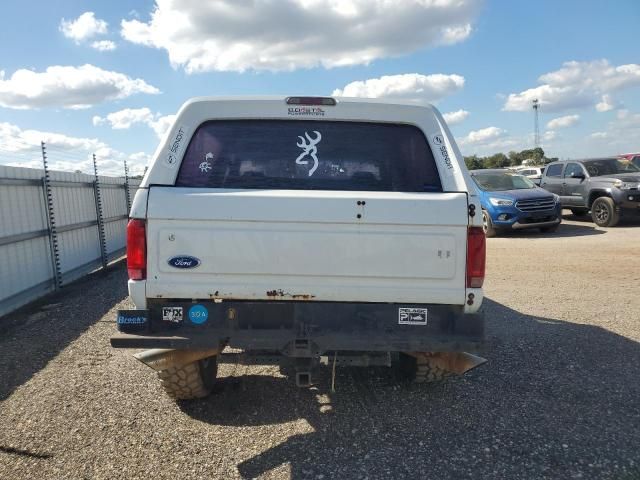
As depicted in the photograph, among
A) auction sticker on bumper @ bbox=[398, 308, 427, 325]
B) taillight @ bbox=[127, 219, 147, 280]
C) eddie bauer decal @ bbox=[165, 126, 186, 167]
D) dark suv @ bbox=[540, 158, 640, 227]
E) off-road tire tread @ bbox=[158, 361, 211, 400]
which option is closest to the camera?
taillight @ bbox=[127, 219, 147, 280]

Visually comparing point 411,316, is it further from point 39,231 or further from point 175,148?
point 39,231

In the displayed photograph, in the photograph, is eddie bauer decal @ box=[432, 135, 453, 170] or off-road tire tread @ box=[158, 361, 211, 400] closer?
eddie bauer decal @ box=[432, 135, 453, 170]

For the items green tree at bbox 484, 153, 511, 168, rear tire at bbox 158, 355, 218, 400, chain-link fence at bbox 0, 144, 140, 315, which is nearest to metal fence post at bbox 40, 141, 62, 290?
chain-link fence at bbox 0, 144, 140, 315

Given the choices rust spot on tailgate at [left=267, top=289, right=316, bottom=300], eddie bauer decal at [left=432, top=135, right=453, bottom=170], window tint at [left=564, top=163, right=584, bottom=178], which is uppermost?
eddie bauer decal at [left=432, top=135, right=453, bottom=170]

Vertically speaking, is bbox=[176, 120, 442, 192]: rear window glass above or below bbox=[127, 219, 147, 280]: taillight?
above

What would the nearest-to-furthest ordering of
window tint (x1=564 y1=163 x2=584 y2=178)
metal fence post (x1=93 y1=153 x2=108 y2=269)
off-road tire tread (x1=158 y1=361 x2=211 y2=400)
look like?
off-road tire tread (x1=158 y1=361 x2=211 y2=400) < metal fence post (x1=93 y1=153 x2=108 y2=269) < window tint (x1=564 y1=163 x2=584 y2=178)

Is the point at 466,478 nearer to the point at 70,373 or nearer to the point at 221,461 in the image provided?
the point at 221,461

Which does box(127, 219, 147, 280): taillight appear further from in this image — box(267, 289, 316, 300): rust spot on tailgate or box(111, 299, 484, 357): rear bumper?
box(267, 289, 316, 300): rust spot on tailgate

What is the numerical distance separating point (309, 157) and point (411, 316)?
127cm

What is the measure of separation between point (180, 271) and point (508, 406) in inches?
105

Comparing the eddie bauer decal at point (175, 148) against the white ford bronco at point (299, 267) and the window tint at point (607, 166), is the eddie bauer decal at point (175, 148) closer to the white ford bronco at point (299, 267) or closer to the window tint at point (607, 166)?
the white ford bronco at point (299, 267)

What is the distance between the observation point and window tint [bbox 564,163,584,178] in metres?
15.4

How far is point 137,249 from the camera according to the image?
3047mm

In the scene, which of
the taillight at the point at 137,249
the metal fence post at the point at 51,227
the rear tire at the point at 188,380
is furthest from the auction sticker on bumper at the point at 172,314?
the metal fence post at the point at 51,227
